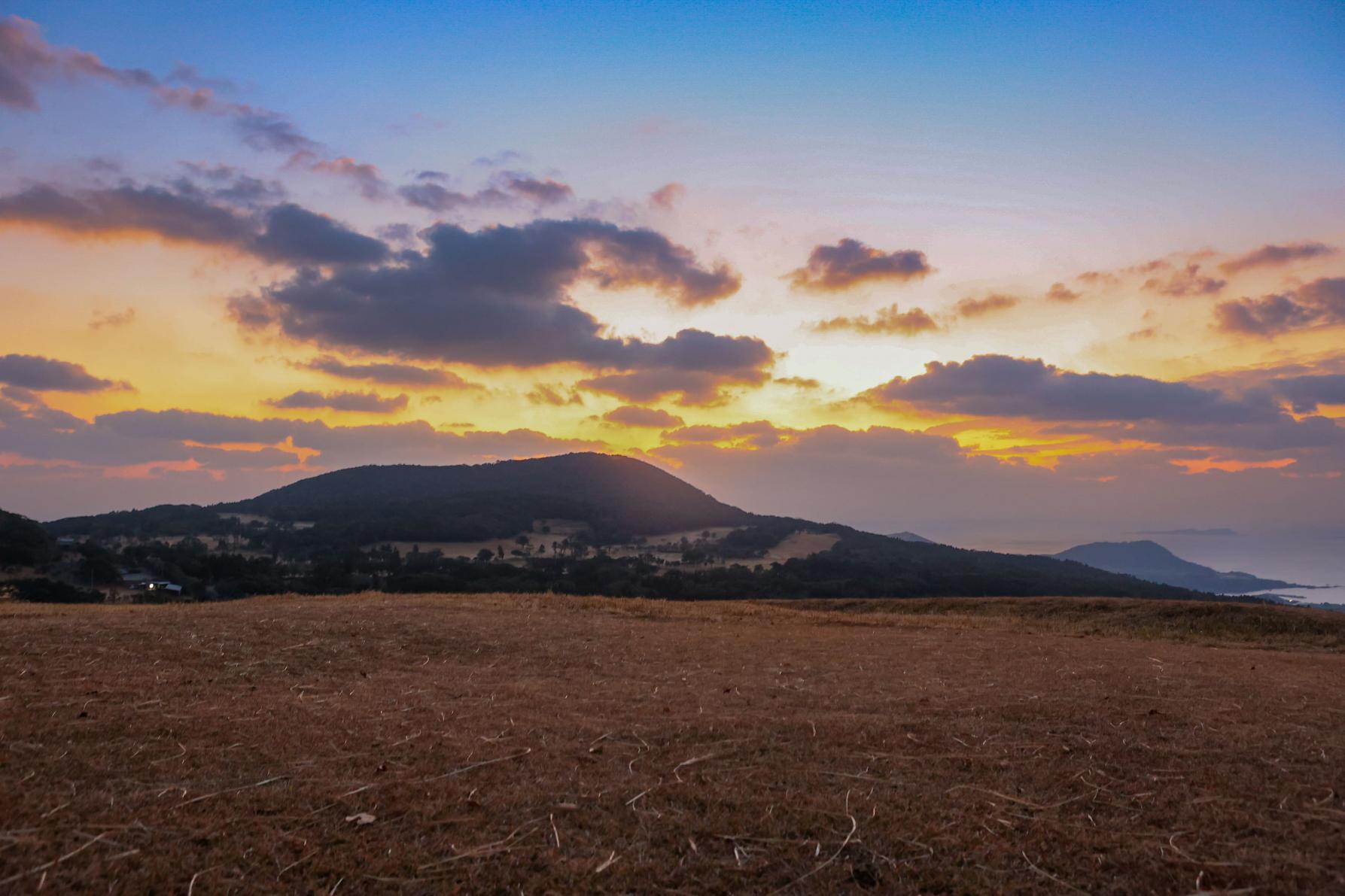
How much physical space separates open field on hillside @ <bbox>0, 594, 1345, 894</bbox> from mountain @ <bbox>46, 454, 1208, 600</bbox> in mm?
27830

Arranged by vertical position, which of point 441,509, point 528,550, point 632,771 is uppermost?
point 441,509

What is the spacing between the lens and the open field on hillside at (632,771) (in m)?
4.86

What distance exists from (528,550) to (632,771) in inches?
A: 4168

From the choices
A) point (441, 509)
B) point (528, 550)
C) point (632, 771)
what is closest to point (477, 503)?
point (441, 509)

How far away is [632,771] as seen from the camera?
6859mm

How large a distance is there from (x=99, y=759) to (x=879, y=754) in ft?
21.6

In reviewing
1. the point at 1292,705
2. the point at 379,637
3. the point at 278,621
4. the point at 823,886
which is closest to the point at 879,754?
the point at 823,886

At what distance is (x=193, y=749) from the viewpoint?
6953 mm

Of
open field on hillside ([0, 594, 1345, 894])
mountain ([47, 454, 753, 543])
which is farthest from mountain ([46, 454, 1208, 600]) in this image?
open field on hillside ([0, 594, 1345, 894])

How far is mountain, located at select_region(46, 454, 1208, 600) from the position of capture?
68.2 m

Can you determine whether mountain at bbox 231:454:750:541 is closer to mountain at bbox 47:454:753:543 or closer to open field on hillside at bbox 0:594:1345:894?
mountain at bbox 47:454:753:543

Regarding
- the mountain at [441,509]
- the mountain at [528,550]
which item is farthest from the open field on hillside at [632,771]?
the mountain at [441,509]

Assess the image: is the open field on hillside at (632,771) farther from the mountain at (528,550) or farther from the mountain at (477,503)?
the mountain at (477,503)

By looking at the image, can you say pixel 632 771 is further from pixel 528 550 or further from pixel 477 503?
pixel 477 503
